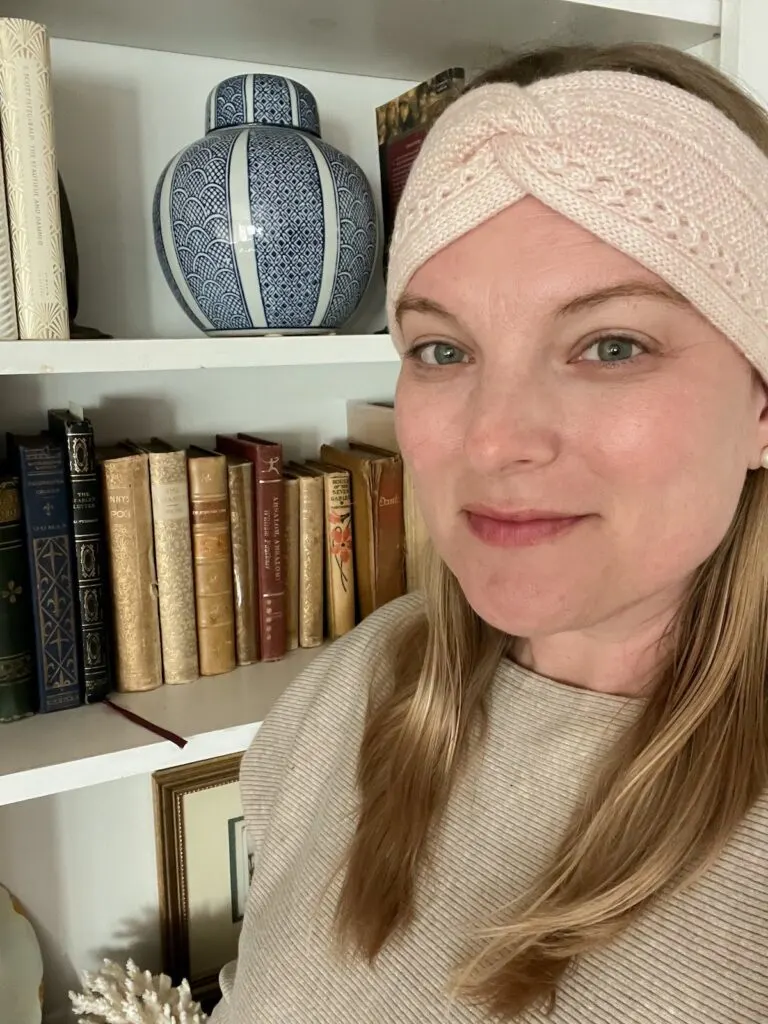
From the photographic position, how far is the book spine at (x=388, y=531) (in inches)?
41.5

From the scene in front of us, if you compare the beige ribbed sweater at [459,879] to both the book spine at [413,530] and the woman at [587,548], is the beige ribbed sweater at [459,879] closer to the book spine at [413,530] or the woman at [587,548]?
the woman at [587,548]

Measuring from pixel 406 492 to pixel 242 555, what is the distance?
0.71 ft

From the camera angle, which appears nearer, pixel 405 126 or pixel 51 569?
pixel 51 569

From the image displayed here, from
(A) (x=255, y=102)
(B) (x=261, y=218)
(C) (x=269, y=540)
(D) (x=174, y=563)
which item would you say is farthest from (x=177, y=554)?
(A) (x=255, y=102)

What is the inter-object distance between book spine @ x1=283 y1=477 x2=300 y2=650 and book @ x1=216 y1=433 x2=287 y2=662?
1cm

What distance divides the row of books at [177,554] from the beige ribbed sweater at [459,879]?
119 mm

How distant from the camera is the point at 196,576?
0.98 metres

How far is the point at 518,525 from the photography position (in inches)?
24.7

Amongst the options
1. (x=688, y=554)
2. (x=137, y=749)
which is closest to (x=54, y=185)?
(x=137, y=749)

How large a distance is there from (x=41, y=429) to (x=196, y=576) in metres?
0.27

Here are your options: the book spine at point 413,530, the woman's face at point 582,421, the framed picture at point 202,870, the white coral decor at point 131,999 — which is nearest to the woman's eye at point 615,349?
the woman's face at point 582,421

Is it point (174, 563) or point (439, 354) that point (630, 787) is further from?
point (174, 563)

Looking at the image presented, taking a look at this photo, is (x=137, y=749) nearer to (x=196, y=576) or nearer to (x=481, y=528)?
(x=196, y=576)

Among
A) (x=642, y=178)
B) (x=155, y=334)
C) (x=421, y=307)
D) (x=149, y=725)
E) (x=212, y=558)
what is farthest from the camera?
(x=155, y=334)
